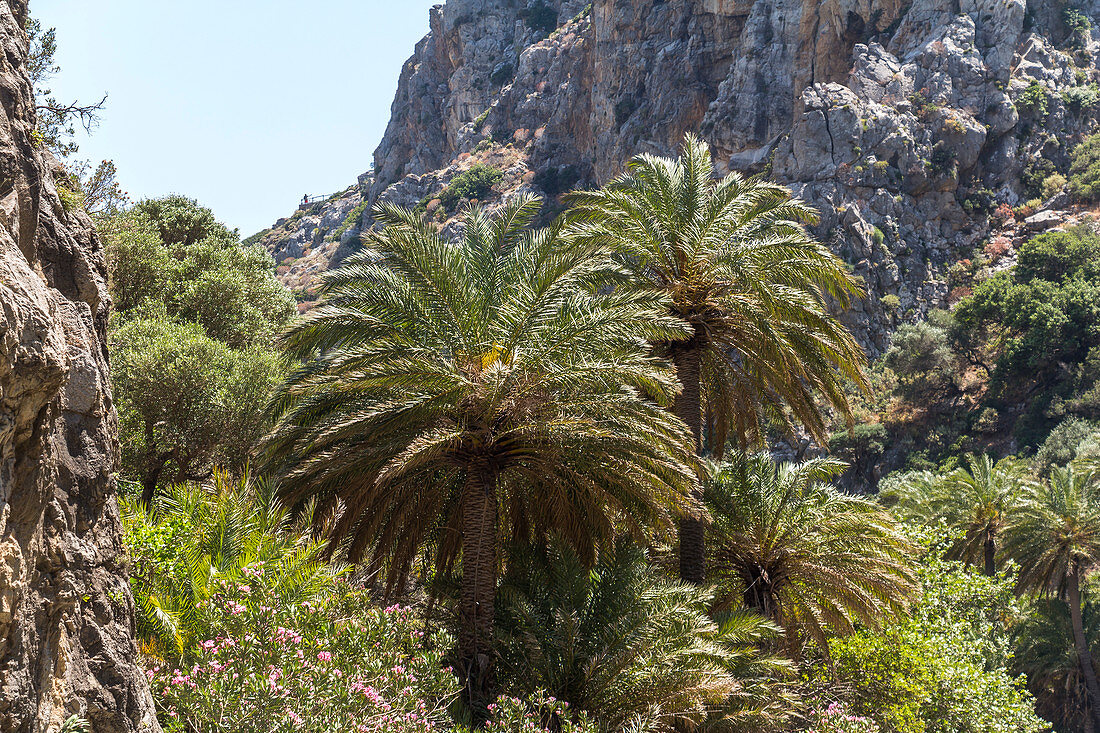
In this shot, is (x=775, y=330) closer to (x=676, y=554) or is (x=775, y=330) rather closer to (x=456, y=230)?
(x=676, y=554)

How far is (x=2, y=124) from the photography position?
15.7ft

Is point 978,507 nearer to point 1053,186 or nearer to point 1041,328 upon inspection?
point 1041,328

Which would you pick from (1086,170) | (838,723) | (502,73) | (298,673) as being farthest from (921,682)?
(502,73)

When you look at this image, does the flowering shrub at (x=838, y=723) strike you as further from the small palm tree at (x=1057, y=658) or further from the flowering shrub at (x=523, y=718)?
the small palm tree at (x=1057, y=658)

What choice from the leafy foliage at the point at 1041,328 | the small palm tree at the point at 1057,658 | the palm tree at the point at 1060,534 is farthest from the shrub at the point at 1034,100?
the palm tree at the point at 1060,534

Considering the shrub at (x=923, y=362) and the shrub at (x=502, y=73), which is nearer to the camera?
the shrub at (x=923, y=362)

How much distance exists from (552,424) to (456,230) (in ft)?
254

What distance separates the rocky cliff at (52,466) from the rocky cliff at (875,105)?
5748 centimetres

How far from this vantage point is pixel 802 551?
45.6 feet

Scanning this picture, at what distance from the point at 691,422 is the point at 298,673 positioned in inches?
342

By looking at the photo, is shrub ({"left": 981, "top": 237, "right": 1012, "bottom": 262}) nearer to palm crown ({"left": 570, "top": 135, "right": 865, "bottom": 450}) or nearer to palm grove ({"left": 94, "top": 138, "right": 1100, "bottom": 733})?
palm grove ({"left": 94, "top": 138, "right": 1100, "bottom": 733})

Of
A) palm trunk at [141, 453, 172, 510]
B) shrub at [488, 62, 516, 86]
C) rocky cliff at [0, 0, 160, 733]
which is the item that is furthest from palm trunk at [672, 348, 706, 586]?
shrub at [488, 62, 516, 86]

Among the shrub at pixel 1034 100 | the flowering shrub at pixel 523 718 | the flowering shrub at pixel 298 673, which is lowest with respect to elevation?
the flowering shrub at pixel 523 718

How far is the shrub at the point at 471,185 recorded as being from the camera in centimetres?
9519
